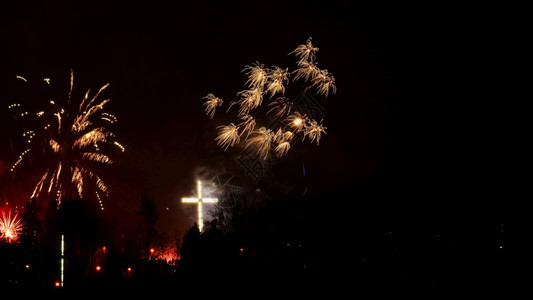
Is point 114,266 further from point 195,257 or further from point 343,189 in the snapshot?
point 343,189

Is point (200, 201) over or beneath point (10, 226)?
over

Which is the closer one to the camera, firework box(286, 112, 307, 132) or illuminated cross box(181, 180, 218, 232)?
firework box(286, 112, 307, 132)

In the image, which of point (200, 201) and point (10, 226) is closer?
point (10, 226)

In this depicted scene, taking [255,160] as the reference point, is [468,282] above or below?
below

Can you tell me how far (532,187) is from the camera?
24.6 meters

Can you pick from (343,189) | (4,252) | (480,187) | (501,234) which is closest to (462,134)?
(480,187)

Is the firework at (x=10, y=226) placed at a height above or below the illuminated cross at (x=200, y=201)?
below

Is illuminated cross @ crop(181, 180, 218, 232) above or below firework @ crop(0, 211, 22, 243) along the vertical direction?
above

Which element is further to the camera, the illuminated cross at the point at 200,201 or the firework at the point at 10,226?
the illuminated cross at the point at 200,201

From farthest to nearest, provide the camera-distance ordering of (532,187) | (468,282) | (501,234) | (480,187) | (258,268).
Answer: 1. (480,187)
2. (532,187)
3. (501,234)
4. (258,268)
5. (468,282)

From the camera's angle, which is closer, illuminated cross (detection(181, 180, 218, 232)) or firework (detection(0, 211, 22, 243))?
firework (detection(0, 211, 22, 243))

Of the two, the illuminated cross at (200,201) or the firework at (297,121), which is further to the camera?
the illuminated cross at (200,201)

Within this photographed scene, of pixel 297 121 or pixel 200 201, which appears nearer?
pixel 297 121

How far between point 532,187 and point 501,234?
5790 mm
